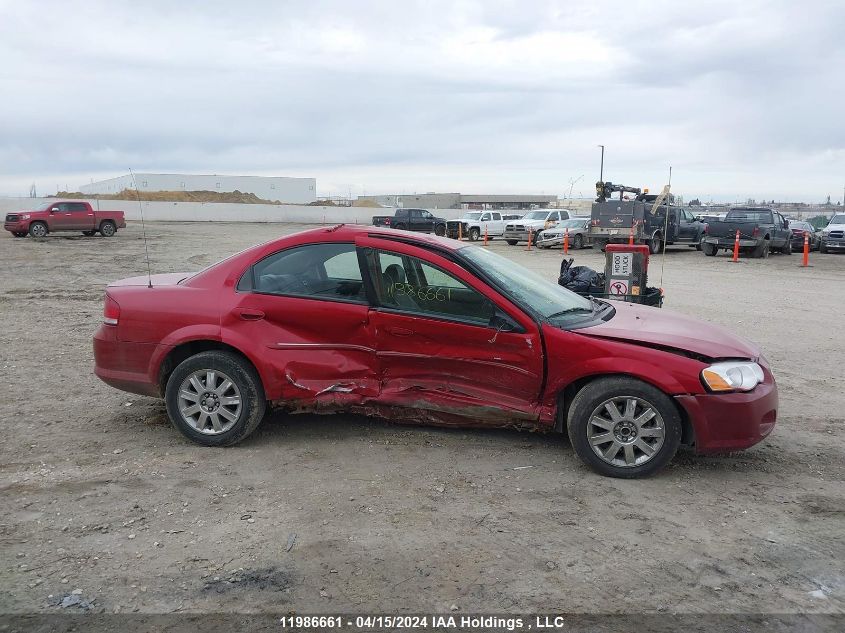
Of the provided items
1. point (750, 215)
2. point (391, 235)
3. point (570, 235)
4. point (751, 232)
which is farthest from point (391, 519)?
point (570, 235)

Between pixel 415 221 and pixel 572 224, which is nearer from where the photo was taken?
pixel 572 224

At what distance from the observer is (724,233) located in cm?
2547

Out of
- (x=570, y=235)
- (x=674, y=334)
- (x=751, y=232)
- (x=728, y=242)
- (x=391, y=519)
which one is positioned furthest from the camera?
(x=570, y=235)

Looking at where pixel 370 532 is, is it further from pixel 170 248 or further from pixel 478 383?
pixel 170 248

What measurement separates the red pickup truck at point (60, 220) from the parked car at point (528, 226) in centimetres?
1857

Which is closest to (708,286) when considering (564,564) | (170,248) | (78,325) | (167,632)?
(78,325)

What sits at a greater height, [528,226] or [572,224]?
[572,224]

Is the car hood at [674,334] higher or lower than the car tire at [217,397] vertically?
higher

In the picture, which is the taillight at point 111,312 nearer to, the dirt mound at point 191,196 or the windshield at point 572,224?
the windshield at point 572,224

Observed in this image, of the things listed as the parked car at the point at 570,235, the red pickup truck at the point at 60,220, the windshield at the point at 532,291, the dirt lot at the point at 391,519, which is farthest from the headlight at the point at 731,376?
the red pickup truck at the point at 60,220

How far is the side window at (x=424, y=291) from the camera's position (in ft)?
16.3

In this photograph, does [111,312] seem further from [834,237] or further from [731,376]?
[834,237]

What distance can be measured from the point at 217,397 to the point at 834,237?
28990mm

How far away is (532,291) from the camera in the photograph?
5363 millimetres
